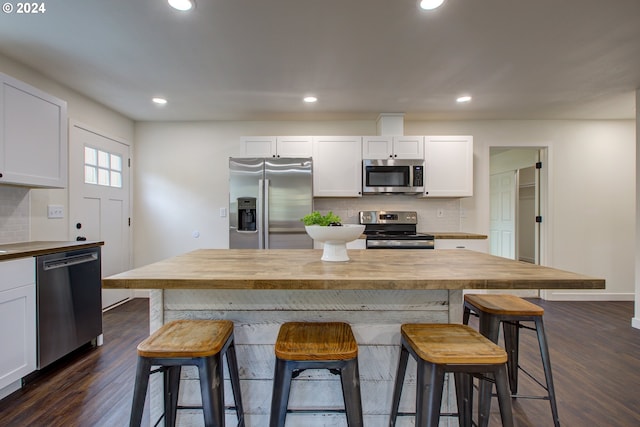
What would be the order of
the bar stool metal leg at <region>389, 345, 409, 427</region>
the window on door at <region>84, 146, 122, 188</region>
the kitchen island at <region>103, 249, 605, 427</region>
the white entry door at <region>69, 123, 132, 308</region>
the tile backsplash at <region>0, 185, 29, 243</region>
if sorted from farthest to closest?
1. the window on door at <region>84, 146, 122, 188</region>
2. the white entry door at <region>69, 123, 132, 308</region>
3. the tile backsplash at <region>0, 185, 29, 243</region>
4. the kitchen island at <region>103, 249, 605, 427</region>
5. the bar stool metal leg at <region>389, 345, 409, 427</region>

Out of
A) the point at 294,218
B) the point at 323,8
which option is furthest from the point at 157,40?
the point at 294,218

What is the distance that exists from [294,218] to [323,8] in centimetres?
210

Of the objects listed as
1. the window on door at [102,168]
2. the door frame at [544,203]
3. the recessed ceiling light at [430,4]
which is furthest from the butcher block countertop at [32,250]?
the door frame at [544,203]

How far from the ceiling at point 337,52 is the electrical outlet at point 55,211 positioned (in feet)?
3.94

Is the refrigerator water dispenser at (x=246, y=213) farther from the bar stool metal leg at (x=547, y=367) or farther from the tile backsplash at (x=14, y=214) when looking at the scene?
the bar stool metal leg at (x=547, y=367)

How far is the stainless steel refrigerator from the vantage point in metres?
3.41

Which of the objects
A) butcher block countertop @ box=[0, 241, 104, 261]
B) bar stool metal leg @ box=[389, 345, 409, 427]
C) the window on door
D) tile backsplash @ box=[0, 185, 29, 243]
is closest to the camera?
bar stool metal leg @ box=[389, 345, 409, 427]

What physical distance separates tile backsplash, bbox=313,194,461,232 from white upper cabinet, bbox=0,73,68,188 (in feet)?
8.69

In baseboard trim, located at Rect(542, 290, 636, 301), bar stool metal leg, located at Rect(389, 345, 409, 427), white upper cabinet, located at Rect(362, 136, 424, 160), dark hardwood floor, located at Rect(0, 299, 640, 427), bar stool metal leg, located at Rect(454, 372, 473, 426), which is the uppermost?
white upper cabinet, located at Rect(362, 136, 424, 160)

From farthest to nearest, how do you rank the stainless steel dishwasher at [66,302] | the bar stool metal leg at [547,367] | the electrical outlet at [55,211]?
the electrical outlet at [55,211] → the stainless steel dishwasher at [66,302] → the bar stool metal leg at [547,367]

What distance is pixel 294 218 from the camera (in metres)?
3.42

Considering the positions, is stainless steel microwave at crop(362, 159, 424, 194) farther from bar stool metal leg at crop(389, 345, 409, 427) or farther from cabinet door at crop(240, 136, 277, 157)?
bar stool metal leg at crop(389, 345, 409, 427)

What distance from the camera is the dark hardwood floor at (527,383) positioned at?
171cm

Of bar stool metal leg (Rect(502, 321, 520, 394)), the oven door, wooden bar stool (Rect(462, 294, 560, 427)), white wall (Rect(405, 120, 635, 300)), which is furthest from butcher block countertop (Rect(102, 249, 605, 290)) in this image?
white wall (Rect(405, 120, 635, 300))
